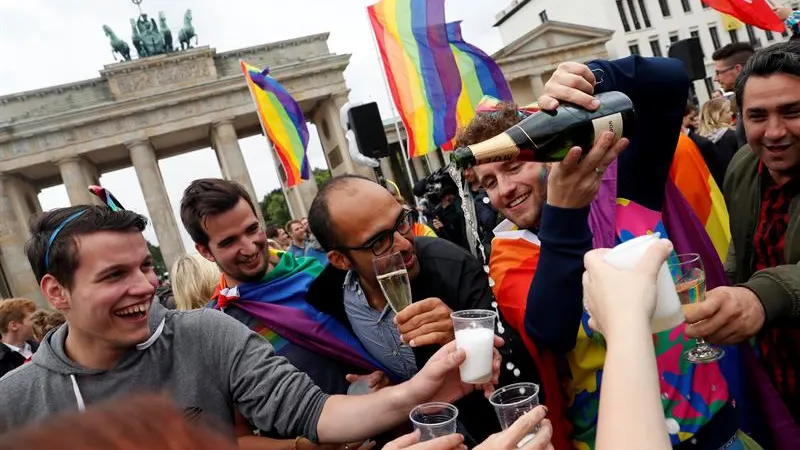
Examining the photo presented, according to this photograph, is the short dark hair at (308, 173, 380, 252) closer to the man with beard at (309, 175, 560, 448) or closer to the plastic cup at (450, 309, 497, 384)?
the man with beard at (309, 175, 560, 448)

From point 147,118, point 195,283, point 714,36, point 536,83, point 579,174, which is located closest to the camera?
point 579,174

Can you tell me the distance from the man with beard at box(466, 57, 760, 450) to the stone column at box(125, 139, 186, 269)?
32911mm

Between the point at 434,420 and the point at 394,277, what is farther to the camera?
the point at 394,277

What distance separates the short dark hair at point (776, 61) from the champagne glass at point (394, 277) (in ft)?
5.35

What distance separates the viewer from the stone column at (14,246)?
29641 millimetres

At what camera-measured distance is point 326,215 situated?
2369 mm

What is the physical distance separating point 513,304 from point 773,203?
122 centimetres

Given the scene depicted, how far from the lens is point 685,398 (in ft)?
5.70

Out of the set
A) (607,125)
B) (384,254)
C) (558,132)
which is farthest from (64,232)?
(607,125)

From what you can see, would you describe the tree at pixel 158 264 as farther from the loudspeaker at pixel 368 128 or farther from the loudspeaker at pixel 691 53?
the loudspeaker at pixel 691 53

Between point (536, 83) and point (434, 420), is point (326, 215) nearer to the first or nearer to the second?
point (434, 420)

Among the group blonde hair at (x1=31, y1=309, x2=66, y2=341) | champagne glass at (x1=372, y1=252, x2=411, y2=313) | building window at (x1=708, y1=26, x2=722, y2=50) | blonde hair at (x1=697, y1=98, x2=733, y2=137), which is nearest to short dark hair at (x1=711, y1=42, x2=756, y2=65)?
blonde hair at (x1=697, y1=98, x2=733, y2=137)

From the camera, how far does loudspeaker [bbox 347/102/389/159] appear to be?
9.04 meters

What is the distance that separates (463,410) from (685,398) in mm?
846
